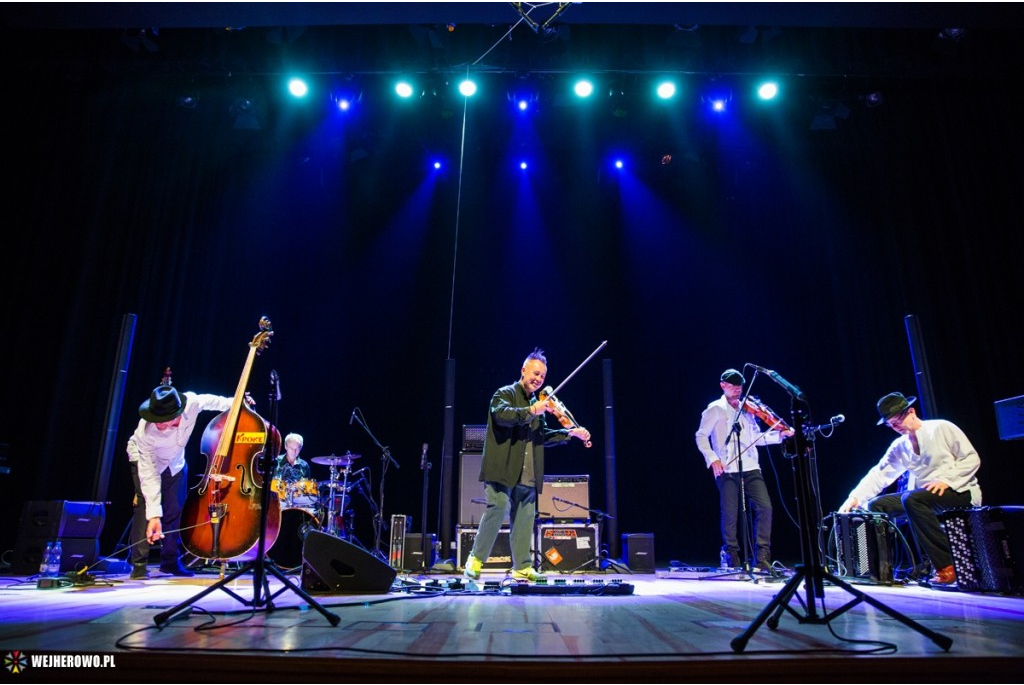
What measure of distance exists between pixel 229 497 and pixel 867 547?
5310 millimetres

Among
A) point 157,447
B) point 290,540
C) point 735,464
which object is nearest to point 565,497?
point 735,464

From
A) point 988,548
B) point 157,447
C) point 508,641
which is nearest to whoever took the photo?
point 508,641

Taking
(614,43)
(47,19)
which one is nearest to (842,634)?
(614,43)

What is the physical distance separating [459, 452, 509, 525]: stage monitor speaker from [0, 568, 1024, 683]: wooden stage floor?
12.3 ft

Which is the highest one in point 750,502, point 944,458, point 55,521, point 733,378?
point 733,378

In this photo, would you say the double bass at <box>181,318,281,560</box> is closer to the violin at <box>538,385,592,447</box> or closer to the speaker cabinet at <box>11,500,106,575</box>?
the violin at <box>538,385,592,447</box>

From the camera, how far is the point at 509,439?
4930 mm

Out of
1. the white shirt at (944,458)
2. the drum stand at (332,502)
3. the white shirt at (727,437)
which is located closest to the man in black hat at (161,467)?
the drum stand at (332,502)

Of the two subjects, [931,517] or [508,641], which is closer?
[508,641]

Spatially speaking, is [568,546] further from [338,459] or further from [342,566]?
[342,566]

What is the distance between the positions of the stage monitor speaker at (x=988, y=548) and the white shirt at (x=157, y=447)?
6.07 metres

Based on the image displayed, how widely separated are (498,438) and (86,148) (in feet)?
23.6

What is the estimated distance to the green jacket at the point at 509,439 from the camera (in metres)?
4.82

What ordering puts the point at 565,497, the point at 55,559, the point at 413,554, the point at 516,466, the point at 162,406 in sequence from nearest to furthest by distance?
the point at 516,466
the point at 162,406
the point at 55,559
the point at 413,554
the point at 565,497
